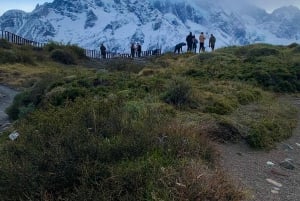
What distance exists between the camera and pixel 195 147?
246 inches

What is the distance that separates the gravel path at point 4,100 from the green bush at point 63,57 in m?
10.2

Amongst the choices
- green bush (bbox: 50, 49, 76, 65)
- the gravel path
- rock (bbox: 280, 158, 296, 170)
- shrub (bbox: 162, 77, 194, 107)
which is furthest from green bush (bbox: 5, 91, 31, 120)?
green bush (bbox: 50, 49, 76, 65)

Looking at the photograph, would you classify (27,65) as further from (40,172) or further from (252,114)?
(40,172)

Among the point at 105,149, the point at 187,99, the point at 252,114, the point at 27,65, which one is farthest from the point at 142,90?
the point at 27,65

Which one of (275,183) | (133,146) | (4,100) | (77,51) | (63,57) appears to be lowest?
(4,100)

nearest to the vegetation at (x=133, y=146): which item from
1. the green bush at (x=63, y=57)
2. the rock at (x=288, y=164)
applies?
the rock at (x=288, y=164)

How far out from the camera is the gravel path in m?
13.6

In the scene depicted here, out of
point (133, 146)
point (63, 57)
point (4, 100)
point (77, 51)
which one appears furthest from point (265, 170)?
point (77, 51)

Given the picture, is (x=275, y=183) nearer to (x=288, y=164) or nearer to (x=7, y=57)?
(x=288, y=164)

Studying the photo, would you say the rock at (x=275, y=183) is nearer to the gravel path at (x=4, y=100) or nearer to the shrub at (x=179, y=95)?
the shrub at (x=179, y=95)

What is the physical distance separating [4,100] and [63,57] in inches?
551

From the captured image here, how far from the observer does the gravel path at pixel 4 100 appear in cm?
1360

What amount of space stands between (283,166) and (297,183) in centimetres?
86

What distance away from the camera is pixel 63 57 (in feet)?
103
